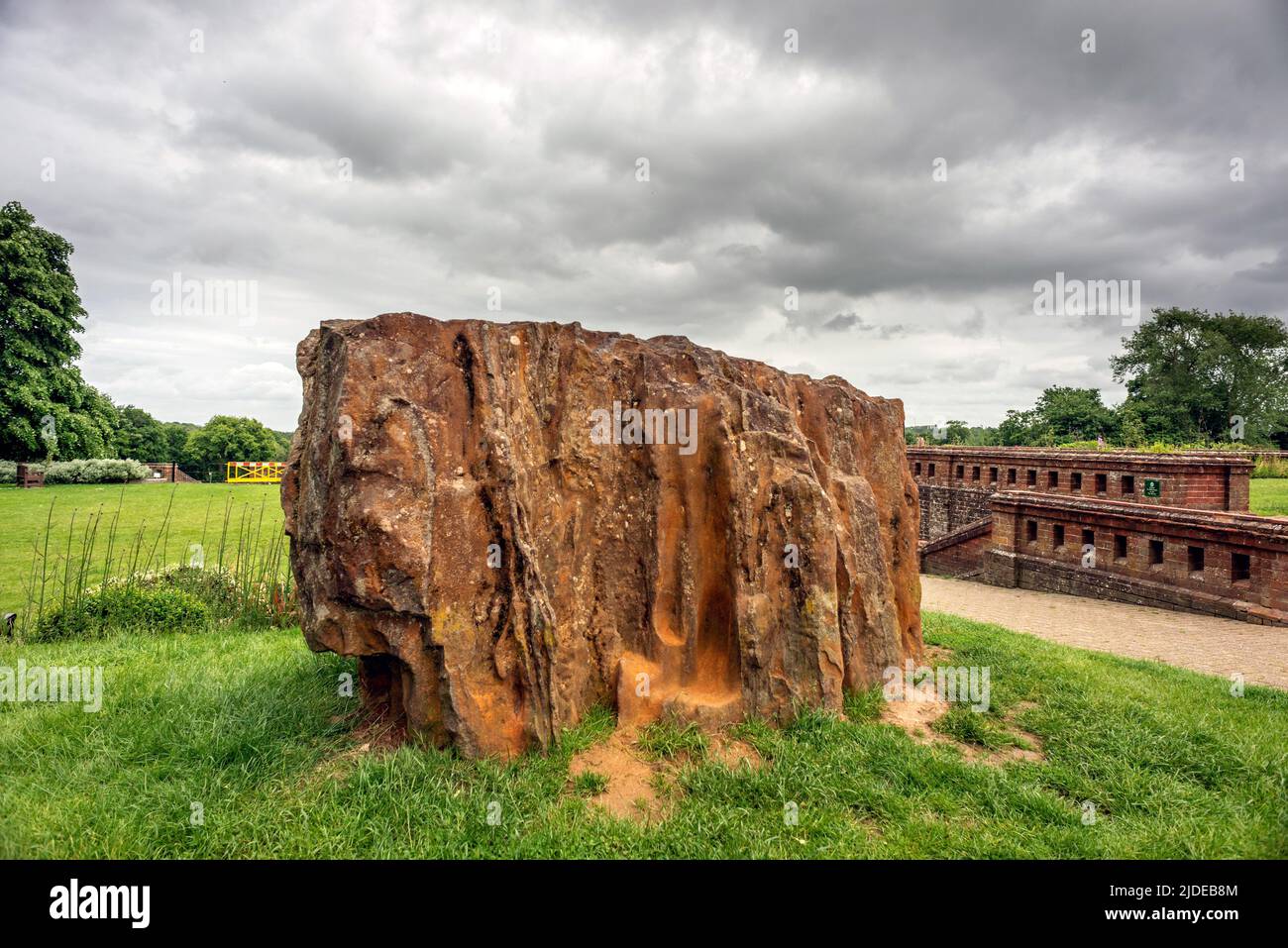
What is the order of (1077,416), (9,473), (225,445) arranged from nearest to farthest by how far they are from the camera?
1. (9,473)
2. (1077,416)
3. (225,445)

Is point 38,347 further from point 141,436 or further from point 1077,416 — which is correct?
point 1077,416

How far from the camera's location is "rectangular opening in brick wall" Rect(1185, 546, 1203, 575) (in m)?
12.7

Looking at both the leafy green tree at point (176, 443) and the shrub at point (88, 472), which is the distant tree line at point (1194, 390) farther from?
the leafy green tree at point (176, 443)

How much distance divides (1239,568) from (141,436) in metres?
65.5

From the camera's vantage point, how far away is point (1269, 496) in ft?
67.4

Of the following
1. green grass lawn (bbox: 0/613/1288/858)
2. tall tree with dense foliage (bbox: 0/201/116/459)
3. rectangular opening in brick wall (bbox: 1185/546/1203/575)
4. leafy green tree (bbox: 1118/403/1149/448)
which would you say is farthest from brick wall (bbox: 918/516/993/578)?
tall tree with dense foliage (bbox: 0/201/116/459)

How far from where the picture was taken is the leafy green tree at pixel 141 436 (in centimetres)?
4775

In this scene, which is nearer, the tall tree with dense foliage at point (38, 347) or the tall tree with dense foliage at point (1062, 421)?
the tall tree with dense foliage at point (38, 347)

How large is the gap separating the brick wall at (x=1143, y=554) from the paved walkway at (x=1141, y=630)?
1.19ft

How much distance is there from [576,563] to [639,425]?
140 centimetres

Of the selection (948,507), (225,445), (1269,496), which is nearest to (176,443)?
(225,445)

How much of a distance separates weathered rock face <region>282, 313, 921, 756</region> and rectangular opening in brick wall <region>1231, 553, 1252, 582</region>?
9711mm

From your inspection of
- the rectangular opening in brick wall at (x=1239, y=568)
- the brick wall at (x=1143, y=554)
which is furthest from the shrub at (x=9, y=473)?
the rectangular opening in brick wall at (x=1239, y=568)

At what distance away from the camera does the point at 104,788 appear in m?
4.36
